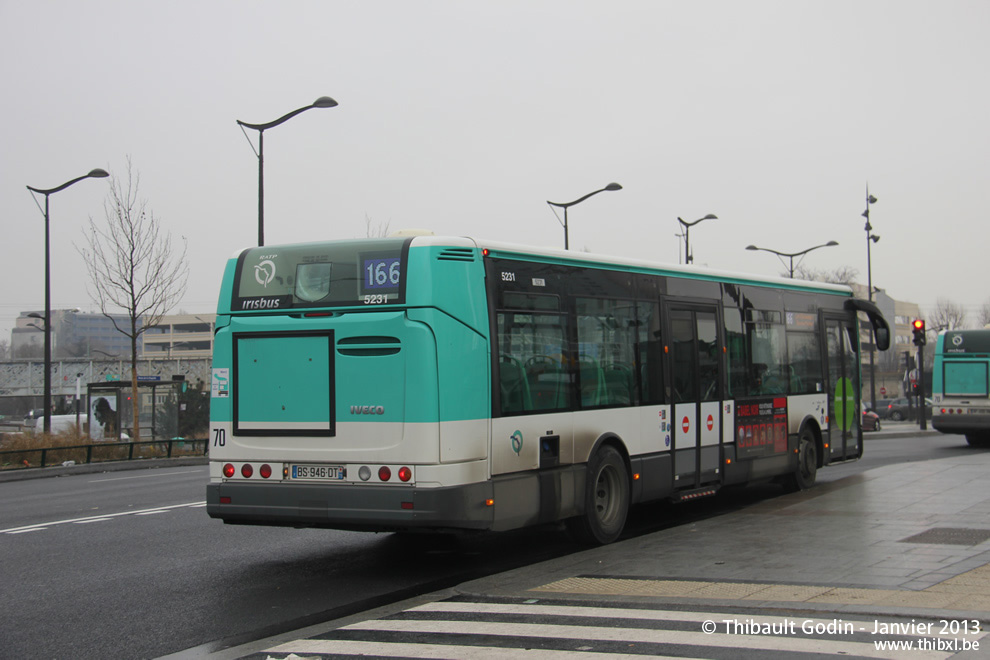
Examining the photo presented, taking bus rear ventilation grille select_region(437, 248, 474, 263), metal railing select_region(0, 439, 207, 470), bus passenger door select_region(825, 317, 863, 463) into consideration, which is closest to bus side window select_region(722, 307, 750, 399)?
bus passenger door select_region(825, 317, 863, 463)

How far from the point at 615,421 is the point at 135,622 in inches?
216

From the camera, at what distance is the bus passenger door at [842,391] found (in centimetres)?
1655

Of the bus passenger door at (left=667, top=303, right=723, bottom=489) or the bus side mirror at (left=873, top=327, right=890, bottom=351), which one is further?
the bus side mirror at (left=873, top=327, right=890, bottom=351)

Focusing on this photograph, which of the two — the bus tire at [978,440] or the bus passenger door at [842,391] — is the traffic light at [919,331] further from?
the bus passenger door at [842,391]

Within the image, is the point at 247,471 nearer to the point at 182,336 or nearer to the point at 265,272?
the point at 265,272

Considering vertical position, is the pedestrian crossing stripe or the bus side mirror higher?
the bus side mirror

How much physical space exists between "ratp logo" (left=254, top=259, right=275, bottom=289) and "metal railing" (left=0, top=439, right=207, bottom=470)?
1787cm

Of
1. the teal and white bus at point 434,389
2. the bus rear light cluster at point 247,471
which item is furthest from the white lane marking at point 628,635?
the bus rear light cluster at point 247,471

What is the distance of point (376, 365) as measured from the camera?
9.06 meters

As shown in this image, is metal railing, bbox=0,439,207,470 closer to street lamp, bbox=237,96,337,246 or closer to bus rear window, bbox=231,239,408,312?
street lamp, bbox=237,96,337,246

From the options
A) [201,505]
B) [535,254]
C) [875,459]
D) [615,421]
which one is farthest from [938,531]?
[875,459]

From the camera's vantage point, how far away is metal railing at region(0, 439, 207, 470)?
25.7 meters

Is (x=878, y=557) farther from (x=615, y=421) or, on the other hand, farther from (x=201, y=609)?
(x=201, y=609)

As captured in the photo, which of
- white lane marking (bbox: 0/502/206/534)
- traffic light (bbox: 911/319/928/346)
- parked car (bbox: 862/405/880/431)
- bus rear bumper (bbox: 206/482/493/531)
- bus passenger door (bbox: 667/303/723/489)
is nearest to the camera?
bus rear bumper (bbox: 206/482/493/531)
